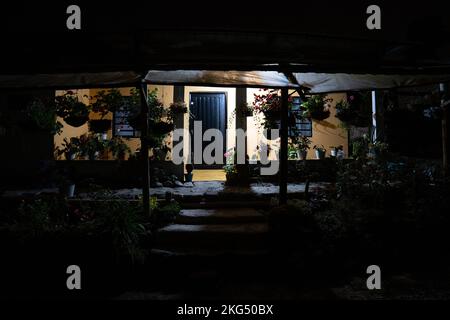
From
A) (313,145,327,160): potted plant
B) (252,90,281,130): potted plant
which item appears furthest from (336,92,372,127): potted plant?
(252,90,281,130): potted plant

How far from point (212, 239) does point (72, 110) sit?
4773 mm

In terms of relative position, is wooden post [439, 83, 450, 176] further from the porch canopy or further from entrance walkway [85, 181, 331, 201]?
entrance walkway [85, 181, 331, 201]

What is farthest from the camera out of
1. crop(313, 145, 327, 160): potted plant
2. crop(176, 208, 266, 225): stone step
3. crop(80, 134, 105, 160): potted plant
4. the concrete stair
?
crop(313, 145, 327, 160): potted plant

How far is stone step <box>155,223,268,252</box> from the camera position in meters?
5.68

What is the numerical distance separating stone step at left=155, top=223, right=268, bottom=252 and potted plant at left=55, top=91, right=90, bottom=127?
3.79 m

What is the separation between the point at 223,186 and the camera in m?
8.63

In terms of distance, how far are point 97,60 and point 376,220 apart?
530 cm

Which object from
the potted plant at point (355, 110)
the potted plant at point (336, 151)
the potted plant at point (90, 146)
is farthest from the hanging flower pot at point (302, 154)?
the potted plant at point (90, 146)

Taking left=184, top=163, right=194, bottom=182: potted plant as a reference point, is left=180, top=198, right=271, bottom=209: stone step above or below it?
below

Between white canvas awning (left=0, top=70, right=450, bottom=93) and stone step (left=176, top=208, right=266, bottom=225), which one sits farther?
stone step (left=176, top=208, right=266, bottom=225)

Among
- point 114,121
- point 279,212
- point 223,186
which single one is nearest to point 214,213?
point 279,212

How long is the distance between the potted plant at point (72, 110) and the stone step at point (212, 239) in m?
3.79

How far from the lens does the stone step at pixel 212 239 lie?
5.68 meters

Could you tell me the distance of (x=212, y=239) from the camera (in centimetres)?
571
